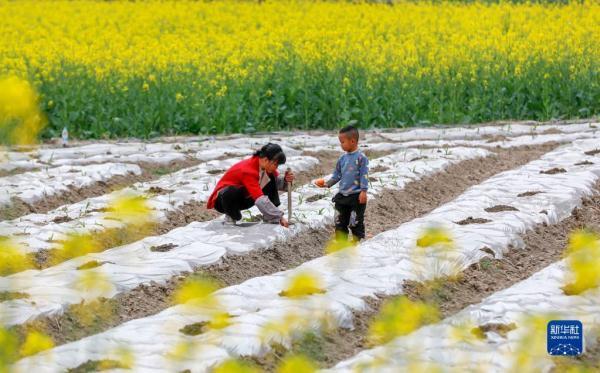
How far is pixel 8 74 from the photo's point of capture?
18.3m

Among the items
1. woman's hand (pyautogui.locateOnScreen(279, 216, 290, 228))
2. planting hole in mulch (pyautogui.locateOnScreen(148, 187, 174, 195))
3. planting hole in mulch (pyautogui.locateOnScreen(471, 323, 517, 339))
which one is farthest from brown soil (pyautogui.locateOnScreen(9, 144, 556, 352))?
planting hole in mulch (pyautogui.locateOnScreen(471, 323, 517, 339))

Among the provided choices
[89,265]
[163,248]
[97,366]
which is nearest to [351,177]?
[163,248]

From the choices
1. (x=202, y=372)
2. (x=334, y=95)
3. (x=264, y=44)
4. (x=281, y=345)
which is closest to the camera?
(x=202, y=372)

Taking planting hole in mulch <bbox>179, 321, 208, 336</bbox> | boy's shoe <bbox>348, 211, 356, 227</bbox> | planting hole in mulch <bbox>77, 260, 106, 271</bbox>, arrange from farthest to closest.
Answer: boy's shoe <bbox>348, 211, 356, 227</bbox> < planting hole in mulch <bbox>77, 260, 106, 271</bbox> < planting hole in mulch <bbox>179, 321, 208, 336</bbox>

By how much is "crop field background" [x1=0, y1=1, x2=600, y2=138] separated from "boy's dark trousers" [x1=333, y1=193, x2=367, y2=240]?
299 inches

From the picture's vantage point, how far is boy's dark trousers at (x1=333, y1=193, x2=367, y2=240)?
30.5ft

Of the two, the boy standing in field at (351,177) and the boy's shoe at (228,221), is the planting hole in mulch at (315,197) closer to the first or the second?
the boy's shoe at (228,221)

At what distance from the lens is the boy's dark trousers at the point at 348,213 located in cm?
929

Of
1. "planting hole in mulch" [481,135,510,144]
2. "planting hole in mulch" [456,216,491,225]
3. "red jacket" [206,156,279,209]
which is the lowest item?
→ "planting hole in mulch" [481,135,510,144]

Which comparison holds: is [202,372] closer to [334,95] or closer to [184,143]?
[184,143]

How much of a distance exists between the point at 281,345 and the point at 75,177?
6.46 m

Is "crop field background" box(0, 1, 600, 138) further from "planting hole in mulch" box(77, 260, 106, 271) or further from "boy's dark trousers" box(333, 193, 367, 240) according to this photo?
"planting hole in mulch" box(77, 260, 106, 271)

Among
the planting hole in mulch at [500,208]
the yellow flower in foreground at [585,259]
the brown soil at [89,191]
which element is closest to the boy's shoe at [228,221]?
the brown soil at [89,191]

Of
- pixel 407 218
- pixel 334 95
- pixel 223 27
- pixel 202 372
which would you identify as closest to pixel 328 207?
pixel 407 218
